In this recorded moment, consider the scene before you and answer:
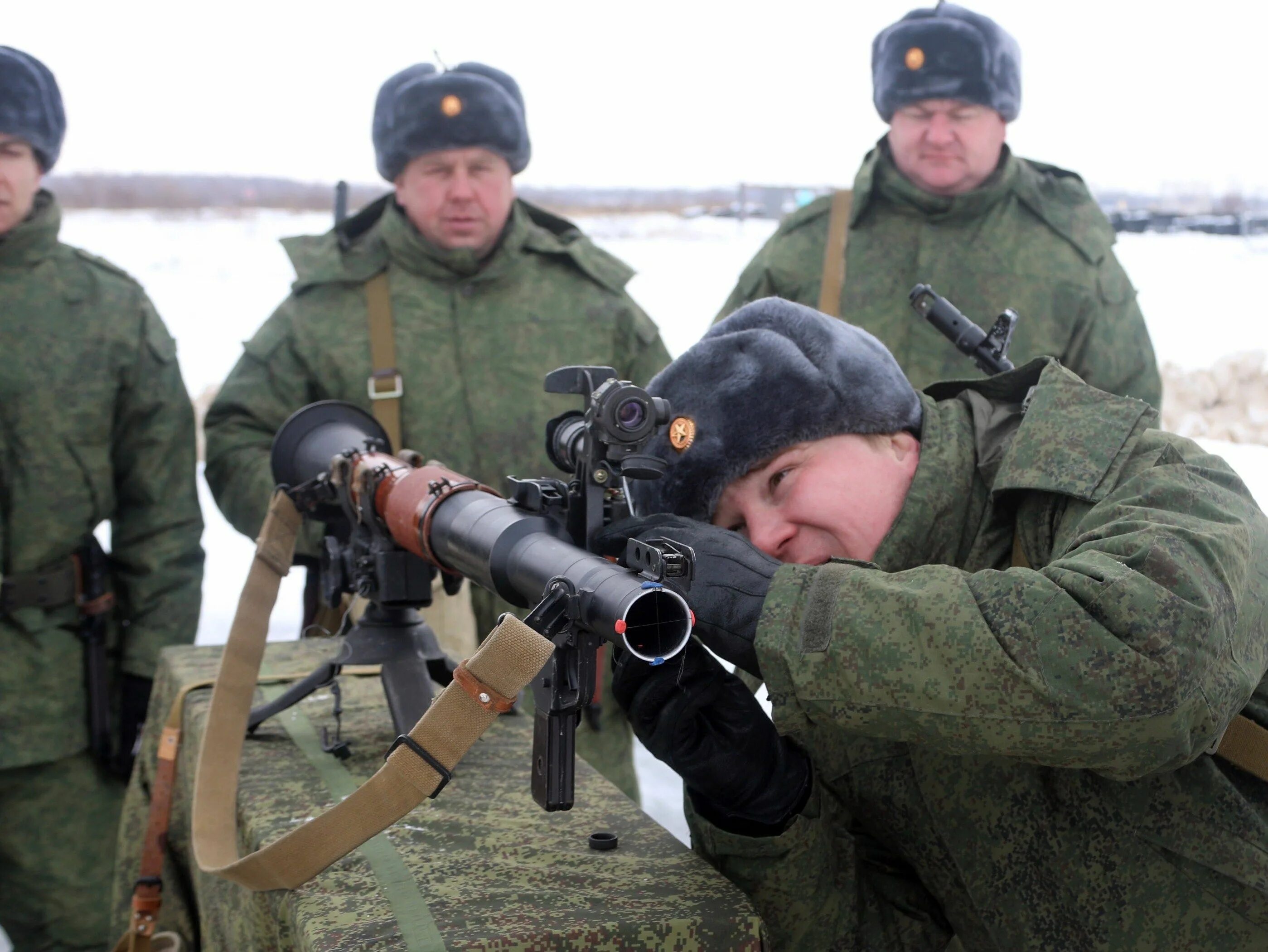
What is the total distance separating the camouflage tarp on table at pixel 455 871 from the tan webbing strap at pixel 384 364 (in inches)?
42.2

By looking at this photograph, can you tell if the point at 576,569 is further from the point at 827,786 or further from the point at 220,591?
the point at 220,591

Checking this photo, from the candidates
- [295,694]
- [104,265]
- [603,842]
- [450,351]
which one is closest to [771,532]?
[603,842]

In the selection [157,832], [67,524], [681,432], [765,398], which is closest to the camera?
[681,432]

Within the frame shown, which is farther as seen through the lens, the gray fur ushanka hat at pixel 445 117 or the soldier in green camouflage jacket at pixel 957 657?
the gray fur ushanka hat at pixel 445 117

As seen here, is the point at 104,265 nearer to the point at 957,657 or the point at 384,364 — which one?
the point at 384,364

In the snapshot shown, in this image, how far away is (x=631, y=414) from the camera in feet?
5.24

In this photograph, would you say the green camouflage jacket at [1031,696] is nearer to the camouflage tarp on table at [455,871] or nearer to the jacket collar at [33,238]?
the camouflage tarp on table at [455,871]

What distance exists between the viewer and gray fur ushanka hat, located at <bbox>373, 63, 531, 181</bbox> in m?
3.49

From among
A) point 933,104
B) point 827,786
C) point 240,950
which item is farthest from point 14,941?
point 933,104

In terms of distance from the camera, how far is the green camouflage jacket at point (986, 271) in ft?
12.1

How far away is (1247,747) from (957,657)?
48cm

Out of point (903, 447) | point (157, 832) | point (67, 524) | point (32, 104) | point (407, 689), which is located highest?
point (32, 104)

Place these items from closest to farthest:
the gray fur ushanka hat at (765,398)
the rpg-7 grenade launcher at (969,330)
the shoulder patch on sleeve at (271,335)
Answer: the gray fur ushanka hat at (765,398) < the rpg-7 grenade launcher at (969,330) < the shoulder patch on sleeve at (271,335)

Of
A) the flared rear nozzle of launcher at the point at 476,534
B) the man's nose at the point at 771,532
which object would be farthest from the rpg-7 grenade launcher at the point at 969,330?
the flared rear nozzle of launcher at the point at 476,534
